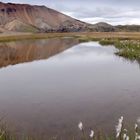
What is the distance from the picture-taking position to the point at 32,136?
8969 millimetres

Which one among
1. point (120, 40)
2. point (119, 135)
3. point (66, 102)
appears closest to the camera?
point (119, 135)

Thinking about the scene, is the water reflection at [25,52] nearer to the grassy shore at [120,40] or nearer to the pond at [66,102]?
the grassy shore at [120,40]

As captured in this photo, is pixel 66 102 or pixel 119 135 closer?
pixel 119 135

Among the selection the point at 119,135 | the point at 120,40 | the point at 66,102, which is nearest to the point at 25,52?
the point at 120,40

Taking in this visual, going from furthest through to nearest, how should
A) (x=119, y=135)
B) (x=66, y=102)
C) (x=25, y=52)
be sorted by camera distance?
(x=25, y=52) < (x=66, y=102) < (x=119, y=135)

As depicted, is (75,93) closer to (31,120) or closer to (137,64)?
(31,120)

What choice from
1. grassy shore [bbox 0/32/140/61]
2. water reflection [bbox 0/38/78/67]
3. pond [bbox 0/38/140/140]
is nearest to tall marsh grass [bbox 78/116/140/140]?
pond [bbox 0/38/140/140]

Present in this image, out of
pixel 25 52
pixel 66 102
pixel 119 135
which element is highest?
pixel 119 135

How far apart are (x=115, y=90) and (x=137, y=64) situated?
8.93m

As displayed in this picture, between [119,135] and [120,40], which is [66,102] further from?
[120,40]

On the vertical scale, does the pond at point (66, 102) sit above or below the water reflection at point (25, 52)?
above

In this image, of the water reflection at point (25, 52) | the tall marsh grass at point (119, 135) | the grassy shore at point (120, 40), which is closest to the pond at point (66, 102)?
the tall marsh grass at point (119, 135)

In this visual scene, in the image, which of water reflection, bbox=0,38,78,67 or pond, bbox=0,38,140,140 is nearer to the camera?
pond, bbox=0,38,140,140

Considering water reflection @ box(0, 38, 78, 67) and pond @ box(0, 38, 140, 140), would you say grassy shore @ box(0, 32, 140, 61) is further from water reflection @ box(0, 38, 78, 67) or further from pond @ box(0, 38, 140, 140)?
pond @ box(0, 38, 140, 140)
